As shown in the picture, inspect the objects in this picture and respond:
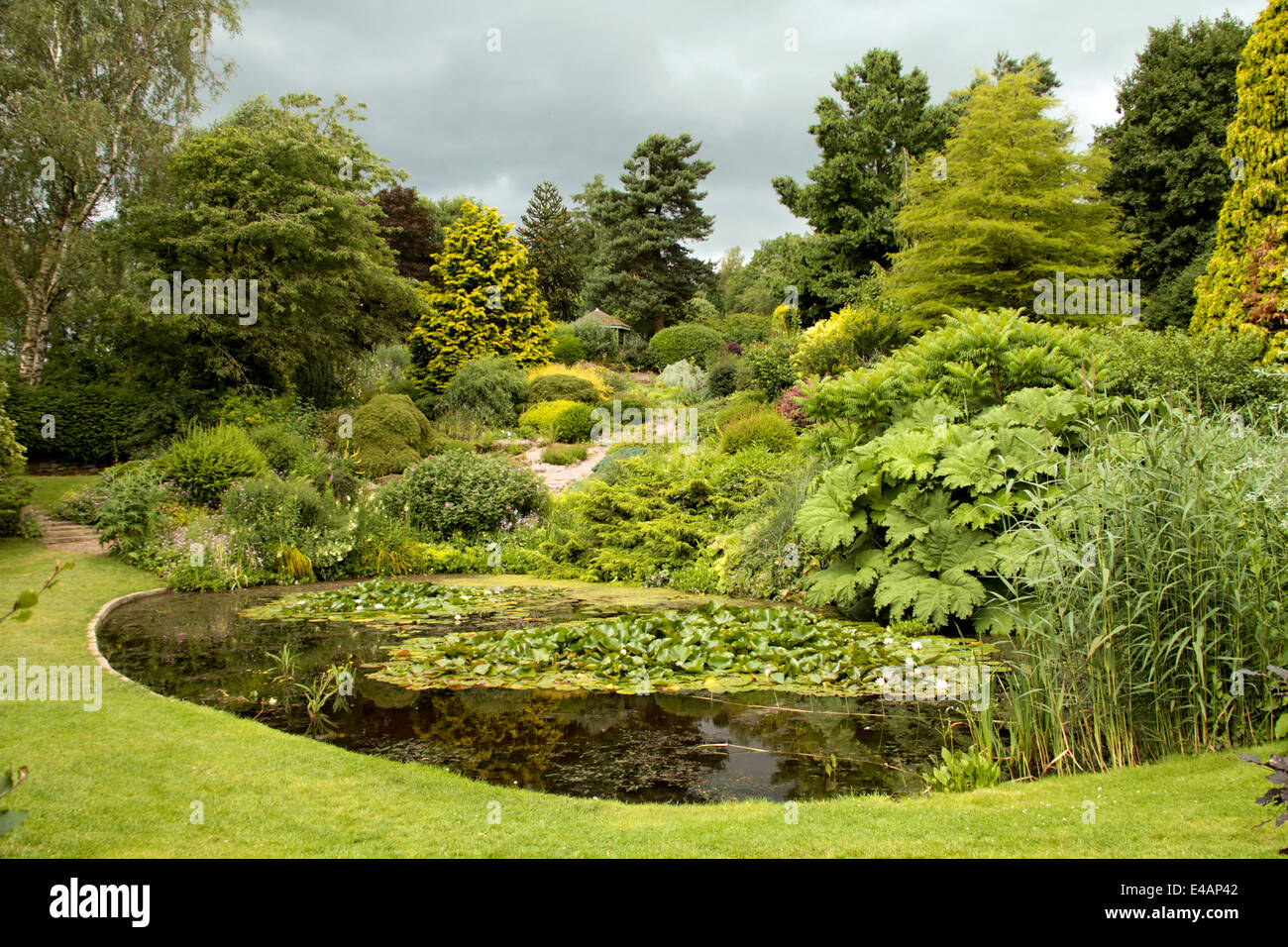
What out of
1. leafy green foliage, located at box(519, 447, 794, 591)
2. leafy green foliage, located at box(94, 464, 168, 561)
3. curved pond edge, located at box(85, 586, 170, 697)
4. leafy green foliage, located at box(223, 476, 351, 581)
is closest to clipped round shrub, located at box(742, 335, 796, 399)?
leafy green foliage, located at box(519, 447, 794, 591)

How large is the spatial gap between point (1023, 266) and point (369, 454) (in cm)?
1398

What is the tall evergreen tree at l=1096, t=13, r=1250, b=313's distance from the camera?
914 inches

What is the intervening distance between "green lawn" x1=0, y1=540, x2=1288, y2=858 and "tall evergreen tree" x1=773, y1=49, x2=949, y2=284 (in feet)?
77.8

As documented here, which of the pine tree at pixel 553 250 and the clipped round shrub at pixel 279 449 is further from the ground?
the pine tree at pixel 553 250

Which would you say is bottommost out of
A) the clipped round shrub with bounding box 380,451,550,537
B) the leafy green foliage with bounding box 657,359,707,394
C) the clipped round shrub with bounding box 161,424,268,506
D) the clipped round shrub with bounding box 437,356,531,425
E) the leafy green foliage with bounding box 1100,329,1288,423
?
the clipped round shrub with bounding box 380,451,550,537

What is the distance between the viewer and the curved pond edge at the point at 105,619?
18.2 feet

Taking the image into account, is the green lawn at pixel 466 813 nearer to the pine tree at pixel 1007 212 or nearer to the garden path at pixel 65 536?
the garden path at pixel 65 536

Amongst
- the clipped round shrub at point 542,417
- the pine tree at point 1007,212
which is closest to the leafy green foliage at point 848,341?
the pine tree at point 1007,212

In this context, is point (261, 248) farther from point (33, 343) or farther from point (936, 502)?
point (936, 502)

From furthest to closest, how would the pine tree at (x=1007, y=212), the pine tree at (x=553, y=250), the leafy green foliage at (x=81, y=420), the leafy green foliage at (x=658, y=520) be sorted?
the pine tree at (x=553, y=250)
the pine tree at (x=1007, y=212)
the leafy green foliage at (x=81, y=420)
the leafy green foliage at (x=658, y=520)

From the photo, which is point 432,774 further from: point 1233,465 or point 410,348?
point 410,348

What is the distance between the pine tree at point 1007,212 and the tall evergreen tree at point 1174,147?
8488 mm

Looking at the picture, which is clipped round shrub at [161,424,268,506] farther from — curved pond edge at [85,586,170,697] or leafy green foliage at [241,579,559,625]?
leafy green foliage at [241,579,559,625]

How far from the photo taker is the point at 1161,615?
359 centimetres
